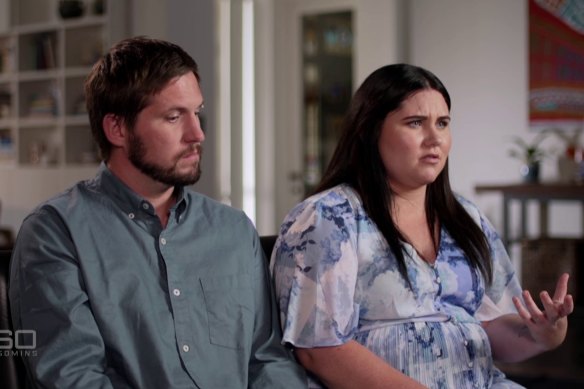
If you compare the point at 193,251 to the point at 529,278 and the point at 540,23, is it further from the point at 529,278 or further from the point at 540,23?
the point at 540,23

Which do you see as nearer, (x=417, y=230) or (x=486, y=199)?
(x=417, y=230)

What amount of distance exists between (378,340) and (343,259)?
17cm

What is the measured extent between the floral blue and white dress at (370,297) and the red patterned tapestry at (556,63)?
4046 mm

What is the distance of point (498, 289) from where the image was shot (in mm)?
1755

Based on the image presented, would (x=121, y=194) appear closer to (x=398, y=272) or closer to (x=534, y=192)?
(x=398, y=272)

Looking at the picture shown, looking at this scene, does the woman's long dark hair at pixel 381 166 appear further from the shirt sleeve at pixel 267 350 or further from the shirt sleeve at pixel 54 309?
the shirt sleeve at pixel 54 309

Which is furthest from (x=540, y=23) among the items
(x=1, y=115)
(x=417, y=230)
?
(x=417, y=230)

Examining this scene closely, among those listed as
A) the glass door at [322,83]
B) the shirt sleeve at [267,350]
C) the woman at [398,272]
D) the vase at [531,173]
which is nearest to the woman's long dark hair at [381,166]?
the woman at [398,272]

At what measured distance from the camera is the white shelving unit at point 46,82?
18.3 ft

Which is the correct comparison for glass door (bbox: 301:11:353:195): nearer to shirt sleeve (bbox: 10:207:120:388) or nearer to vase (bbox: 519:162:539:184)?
vase (bbox: 519:162:539:184)

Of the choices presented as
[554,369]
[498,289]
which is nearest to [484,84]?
[554,369]

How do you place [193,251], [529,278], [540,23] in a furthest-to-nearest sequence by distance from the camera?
[540,23], [529,278], [193,251]

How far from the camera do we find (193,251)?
1.46 metres

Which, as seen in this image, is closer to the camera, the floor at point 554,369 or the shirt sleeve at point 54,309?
the shirt sleeve at point 54,309
